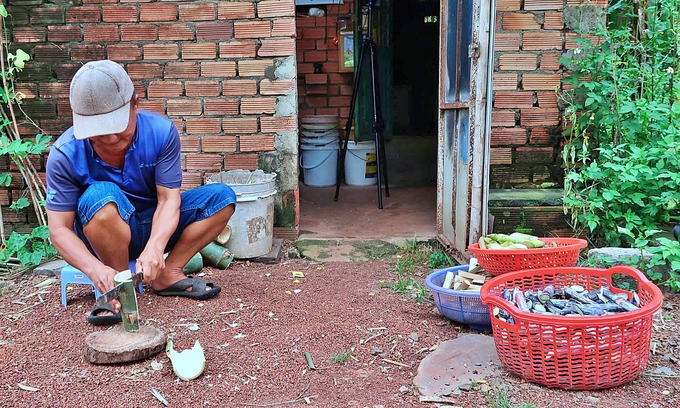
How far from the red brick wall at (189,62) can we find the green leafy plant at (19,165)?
0.15m

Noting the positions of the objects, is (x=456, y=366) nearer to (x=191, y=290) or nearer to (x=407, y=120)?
(x=191, y=290)

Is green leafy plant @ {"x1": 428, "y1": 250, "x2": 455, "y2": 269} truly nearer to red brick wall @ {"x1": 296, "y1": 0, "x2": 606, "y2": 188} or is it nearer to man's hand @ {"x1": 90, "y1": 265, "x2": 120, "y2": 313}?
red brick wall @ {"x1": 296, "y1": 0, "x2": 606, "y2": 188}

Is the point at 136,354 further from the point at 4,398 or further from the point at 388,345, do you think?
the point at 388,345

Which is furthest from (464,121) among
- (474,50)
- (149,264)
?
(149,264)

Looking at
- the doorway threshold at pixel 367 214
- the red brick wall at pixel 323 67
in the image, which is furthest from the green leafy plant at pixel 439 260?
the red brick wall at pixel 323 67

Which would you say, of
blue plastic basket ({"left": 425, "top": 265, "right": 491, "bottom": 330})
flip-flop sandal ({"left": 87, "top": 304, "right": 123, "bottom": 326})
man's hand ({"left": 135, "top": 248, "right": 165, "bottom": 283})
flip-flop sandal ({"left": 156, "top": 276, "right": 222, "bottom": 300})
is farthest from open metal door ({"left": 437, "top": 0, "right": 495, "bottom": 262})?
flip-flop sandal ({"left": 87, "top": 304, "right": 123, "bottom": 326})

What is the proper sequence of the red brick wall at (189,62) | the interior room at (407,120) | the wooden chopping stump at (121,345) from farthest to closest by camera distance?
1. the interior room at (407,120)
2. the red brick wall at (189,62)
3. the wooden chopping stump at (121,345)

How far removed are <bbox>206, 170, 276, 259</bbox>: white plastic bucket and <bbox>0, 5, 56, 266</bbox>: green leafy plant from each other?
1168mm

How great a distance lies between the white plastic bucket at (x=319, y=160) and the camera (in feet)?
21.7

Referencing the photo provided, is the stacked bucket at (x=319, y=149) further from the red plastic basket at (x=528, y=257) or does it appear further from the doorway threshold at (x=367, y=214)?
the red plastic basket at (x=528, y=257)

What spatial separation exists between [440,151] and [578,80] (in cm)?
105

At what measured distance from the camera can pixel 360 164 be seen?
6.70 m

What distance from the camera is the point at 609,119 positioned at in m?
3.77

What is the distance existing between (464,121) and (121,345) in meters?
2.41
